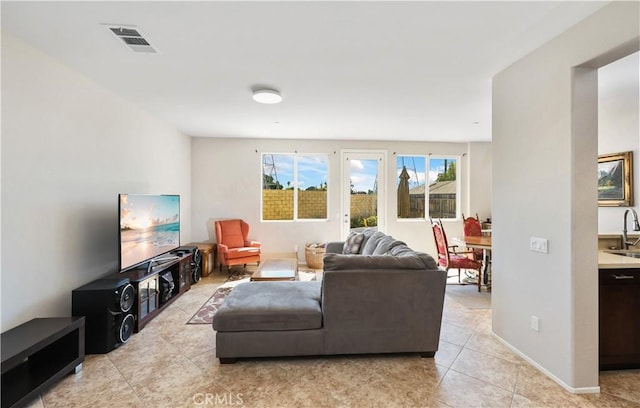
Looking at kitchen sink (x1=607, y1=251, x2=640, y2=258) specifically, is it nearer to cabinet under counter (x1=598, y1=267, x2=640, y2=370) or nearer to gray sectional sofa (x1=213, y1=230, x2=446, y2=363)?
cabinet under counter (x1=598, y1=267, x2=640, y2=370)

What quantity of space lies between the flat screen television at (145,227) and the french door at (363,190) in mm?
3265

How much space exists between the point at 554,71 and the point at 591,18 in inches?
13.8

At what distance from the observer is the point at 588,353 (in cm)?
203

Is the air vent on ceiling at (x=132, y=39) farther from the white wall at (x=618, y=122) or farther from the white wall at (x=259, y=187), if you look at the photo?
the white wall at (x=618, y=122)

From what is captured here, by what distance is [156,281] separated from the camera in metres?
3.35

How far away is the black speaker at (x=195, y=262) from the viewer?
4.61 m

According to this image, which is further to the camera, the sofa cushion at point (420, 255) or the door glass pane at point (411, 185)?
the door glass pane at point (411, 185)

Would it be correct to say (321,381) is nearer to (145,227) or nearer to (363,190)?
(145,227)

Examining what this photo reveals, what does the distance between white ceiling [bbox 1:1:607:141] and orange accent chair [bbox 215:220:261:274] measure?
2345 mm

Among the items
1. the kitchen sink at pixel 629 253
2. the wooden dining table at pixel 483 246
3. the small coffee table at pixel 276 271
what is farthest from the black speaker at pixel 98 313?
the kitchen sink at pixel 629 253

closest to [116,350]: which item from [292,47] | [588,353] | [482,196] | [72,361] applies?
[72,361]

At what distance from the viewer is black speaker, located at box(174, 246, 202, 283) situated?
4.61 metres

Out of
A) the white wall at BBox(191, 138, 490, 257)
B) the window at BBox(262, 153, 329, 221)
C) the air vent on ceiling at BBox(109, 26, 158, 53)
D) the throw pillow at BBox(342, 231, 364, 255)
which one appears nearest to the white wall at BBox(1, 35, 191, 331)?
the air vent on ceiling at BBox(109, 26, 158, 53)

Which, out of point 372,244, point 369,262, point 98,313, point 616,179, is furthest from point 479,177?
point 98,313
